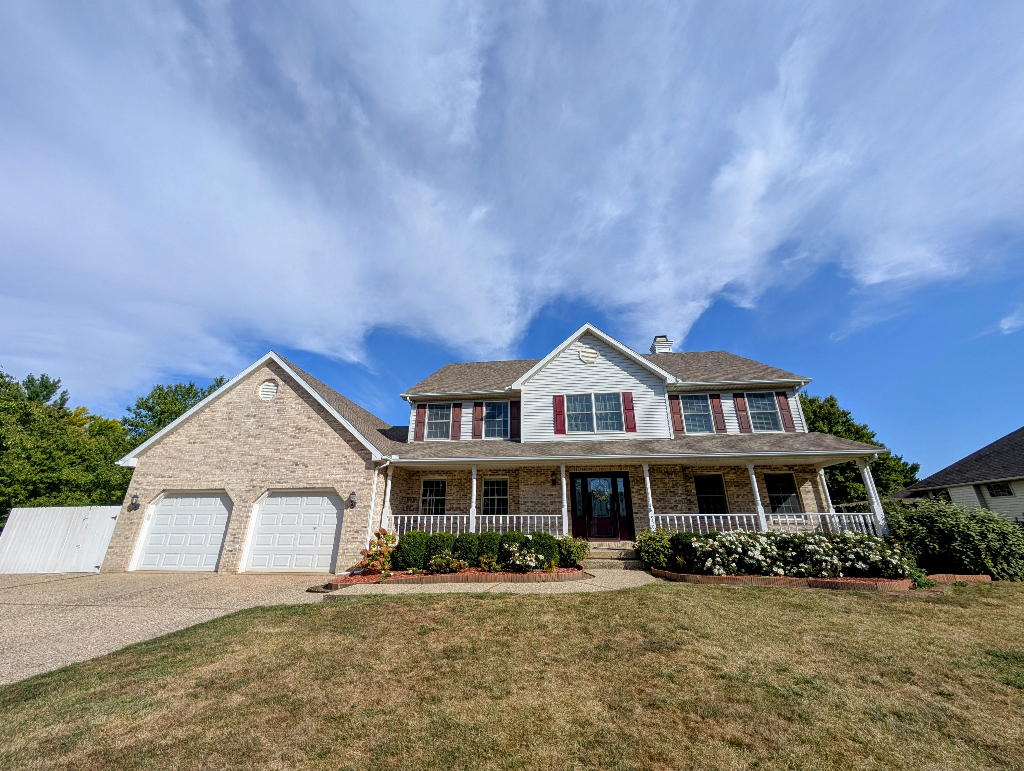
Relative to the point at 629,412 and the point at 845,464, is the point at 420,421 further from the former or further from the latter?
the point at 845,464

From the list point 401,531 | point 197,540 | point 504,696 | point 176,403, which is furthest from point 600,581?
point 176,403

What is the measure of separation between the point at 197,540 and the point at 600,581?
12080mm

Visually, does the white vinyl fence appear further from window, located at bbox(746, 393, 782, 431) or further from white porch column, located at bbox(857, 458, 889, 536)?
white porch column, located at bbox(857, 458, 889, 536)

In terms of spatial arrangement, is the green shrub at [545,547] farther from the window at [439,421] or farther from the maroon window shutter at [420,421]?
the maroon window shutter at [420,421]

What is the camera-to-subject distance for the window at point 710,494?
14.5 meters

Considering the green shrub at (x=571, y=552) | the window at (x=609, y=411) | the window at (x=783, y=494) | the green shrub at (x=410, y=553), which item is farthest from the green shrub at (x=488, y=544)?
the window at (x=783, y=494)

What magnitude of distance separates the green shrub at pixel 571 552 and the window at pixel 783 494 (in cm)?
799

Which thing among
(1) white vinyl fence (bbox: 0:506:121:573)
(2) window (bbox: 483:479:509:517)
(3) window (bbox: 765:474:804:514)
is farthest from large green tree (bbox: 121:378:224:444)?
(3) window (bbox: 765:474:804:514)

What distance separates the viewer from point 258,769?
305 centimetres

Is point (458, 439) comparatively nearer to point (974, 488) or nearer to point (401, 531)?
point (401, 531)

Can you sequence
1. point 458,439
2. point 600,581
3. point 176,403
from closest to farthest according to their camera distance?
point 600,581
point 458,439
point 176,403

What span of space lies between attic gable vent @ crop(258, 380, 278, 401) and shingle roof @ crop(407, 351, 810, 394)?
4.65m

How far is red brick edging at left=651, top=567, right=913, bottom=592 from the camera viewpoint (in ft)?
28.6

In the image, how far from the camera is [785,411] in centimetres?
1550
